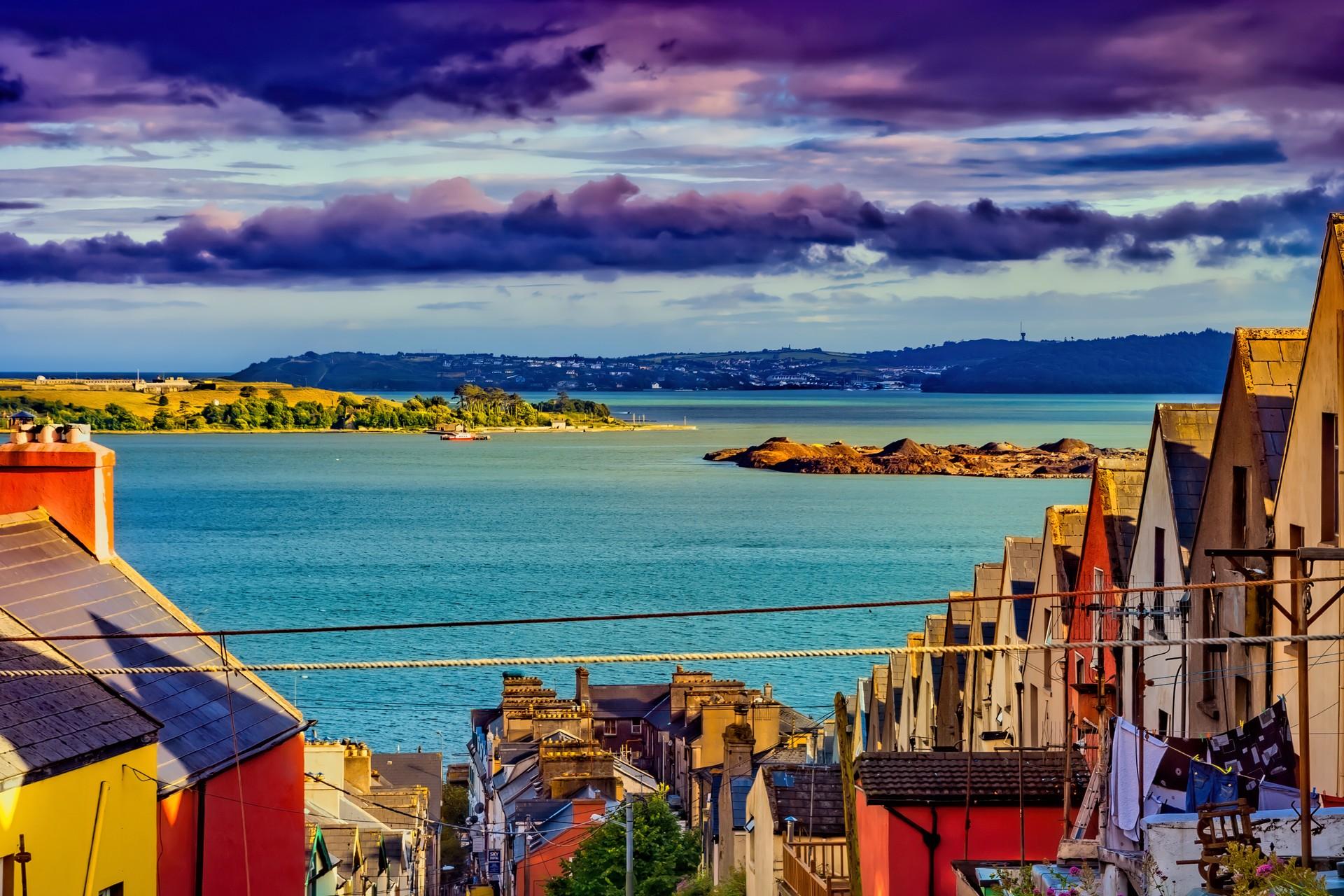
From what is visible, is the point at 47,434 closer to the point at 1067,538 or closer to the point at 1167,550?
the point at 1167,550

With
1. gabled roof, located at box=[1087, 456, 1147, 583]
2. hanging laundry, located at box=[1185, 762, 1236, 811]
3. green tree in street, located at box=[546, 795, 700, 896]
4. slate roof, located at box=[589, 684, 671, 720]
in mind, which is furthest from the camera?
slate roof, located at box=[589, 684, 671, 720]

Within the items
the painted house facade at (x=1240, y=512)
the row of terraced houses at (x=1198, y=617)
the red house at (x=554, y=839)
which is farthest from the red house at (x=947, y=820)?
the red house at (x=554, y=839)

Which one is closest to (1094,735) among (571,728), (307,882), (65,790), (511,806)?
(307,882)

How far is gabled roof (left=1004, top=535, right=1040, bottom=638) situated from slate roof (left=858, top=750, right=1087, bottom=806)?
10.5m

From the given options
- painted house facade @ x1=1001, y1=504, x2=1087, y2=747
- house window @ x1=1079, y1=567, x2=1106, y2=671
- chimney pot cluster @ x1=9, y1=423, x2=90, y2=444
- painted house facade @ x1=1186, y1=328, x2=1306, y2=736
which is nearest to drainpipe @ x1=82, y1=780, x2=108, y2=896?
chimney pot cluster @ x1=9, y1=423, x2=90, y2=444

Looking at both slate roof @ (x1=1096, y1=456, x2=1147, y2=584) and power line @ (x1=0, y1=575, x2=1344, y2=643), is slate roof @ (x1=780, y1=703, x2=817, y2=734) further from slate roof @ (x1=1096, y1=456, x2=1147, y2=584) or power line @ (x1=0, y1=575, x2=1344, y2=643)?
power line @ (x1=0, y1=575, x2=1344, y2=643)

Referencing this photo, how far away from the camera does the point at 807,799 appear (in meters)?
26.2

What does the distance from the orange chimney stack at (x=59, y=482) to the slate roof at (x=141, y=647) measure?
0.22m

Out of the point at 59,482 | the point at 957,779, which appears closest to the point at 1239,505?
the point at 957,779

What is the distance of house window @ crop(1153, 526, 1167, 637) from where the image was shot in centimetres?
2369

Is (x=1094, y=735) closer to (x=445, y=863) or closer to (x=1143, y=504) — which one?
(x=1143, y=504)

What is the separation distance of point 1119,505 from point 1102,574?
131 centimetres

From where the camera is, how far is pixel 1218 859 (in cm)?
1127

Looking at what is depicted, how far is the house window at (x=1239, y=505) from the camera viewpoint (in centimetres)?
2052
